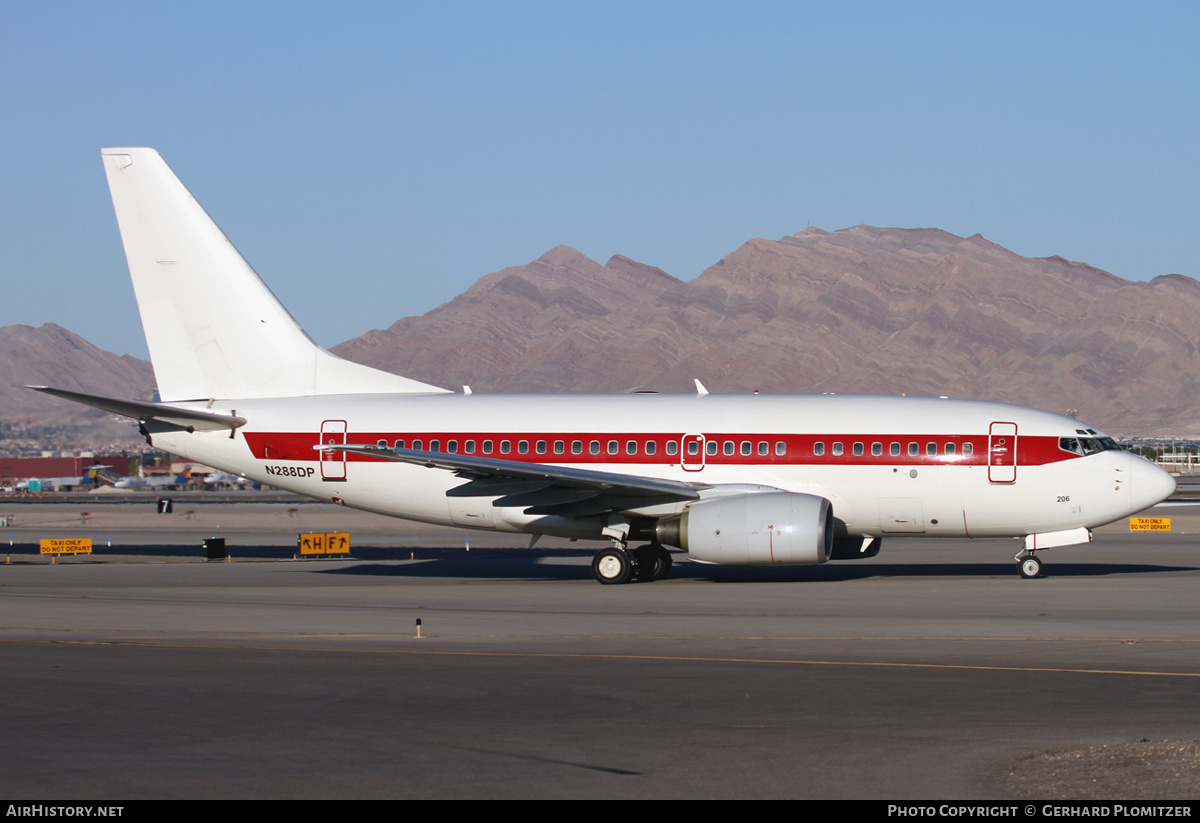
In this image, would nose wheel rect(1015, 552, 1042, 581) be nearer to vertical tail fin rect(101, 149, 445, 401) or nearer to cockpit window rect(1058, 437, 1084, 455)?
cockpit window rect(1058, 437, 1084, 455)

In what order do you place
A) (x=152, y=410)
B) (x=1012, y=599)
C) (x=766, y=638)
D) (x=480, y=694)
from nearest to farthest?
(x=480, y=694)
(x=766, y=638)
(x=1012, y=599)
(x=152, y=410)

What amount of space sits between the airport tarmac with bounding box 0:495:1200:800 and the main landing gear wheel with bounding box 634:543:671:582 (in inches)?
18.1

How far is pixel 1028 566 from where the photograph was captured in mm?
28891

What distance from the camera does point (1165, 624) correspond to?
2052 centimetres

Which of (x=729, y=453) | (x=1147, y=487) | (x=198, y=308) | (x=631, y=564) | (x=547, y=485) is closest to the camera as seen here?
(x=547, y=485)

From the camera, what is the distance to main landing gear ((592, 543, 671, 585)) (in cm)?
2855

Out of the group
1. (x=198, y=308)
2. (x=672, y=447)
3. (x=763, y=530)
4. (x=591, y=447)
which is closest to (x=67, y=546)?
(x=198, y=308)

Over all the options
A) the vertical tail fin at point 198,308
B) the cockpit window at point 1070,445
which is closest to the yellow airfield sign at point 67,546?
the vertical tail fin at point 198,308

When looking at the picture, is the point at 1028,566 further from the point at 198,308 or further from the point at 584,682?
the point at 198,308

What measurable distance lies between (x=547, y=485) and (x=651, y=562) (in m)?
3.59

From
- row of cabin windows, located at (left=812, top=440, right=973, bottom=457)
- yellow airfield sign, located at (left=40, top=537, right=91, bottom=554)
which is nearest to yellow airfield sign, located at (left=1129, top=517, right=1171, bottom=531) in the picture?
row of cabin windows, located at (left=812, top=440, right=973, bottom=457)

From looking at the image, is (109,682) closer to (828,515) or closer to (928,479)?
(828,515)

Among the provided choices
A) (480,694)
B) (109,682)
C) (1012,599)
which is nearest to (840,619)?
(1012,599)
